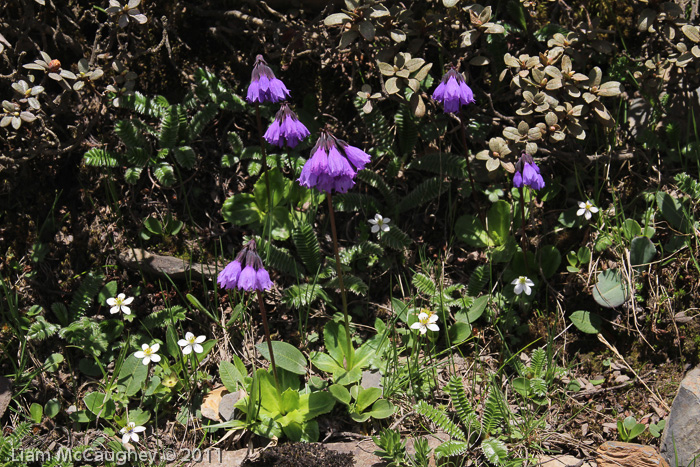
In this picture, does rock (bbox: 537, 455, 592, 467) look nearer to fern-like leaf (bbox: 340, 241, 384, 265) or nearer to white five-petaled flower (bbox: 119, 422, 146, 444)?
fern-like leaf (bbox: 340, 241, 384, 265)

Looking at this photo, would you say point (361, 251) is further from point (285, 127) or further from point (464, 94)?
point (464, 94)

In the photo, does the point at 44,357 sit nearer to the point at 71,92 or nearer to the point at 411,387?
the point at 71,92

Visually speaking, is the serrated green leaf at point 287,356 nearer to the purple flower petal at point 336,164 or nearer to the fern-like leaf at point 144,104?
the purple flower petal at point 336,164

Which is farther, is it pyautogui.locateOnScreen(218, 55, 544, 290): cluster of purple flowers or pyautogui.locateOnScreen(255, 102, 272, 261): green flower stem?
pyautogui.locateOnScreen(255, 102, 272, 261): green flower stem

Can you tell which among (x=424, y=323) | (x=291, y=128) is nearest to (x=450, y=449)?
(x=424, y=323)

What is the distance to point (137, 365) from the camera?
335 centimetres

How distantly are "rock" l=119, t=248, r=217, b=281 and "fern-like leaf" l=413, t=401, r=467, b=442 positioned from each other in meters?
1.48

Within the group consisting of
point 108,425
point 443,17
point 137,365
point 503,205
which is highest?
point 443,17

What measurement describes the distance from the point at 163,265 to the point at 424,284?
160cm

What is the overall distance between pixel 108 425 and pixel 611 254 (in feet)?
10.0

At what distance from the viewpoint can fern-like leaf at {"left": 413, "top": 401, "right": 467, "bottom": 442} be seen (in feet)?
9.87

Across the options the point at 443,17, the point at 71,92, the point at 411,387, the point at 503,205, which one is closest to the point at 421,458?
the point at 411,387

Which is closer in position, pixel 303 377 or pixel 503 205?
pixel 303 377

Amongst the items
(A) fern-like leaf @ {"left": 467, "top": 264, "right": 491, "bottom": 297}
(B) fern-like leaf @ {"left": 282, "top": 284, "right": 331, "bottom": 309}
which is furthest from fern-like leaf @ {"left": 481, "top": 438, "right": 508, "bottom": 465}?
(B) fern-like leaf @ {"left": 282, "top": 284, "right": 331, "bottom": 309}
